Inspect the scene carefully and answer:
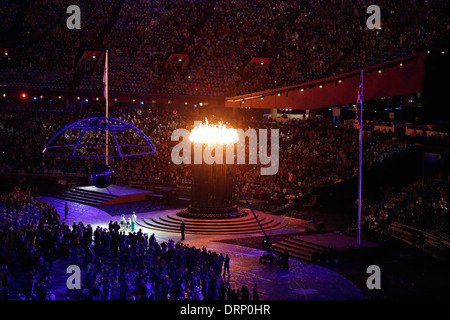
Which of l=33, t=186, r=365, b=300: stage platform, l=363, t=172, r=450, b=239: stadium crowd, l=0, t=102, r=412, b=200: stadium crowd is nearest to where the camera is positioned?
l=33, t=186, r=365, b=300: stage platform

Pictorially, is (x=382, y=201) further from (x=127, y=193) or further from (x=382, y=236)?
(x=127, y=193)

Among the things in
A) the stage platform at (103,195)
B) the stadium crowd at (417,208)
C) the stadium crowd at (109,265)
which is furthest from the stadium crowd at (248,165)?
the stadium crowd at (109,265)

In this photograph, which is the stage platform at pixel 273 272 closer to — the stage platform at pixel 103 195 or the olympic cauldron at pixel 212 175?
the olympic cauldron at pixel 212 175

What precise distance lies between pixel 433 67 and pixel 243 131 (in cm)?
1505

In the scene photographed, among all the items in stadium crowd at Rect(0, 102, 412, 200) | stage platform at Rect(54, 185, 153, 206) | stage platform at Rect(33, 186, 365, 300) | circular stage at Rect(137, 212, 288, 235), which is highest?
stadium crowd at Rect(0, 102, 412, 200)

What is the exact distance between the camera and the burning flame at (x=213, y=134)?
105 ft

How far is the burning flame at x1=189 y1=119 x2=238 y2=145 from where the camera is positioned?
105ft

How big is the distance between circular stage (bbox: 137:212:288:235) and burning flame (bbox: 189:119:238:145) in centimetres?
416

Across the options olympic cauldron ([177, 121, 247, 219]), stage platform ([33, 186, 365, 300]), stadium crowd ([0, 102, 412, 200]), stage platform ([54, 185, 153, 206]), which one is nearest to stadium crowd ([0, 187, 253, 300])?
stage platform ([33, 186, 365, 300])

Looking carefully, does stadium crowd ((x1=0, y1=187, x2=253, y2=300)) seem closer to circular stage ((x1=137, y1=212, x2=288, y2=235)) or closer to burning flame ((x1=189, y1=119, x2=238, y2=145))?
circular stage ((x1=137, y1=212, x2=288, y2=235))

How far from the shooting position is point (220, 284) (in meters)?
20.4

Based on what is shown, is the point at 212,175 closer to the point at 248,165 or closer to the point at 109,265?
the point at 248,165

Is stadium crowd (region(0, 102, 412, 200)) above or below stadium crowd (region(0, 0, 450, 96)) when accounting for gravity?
below
